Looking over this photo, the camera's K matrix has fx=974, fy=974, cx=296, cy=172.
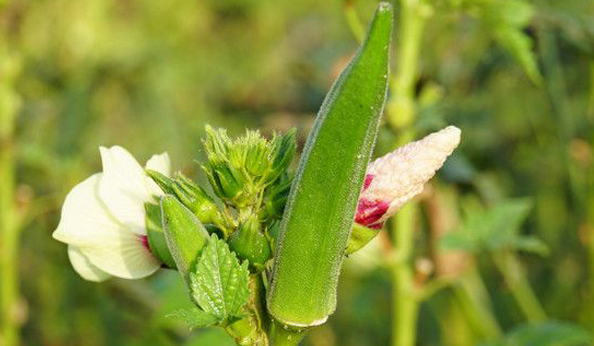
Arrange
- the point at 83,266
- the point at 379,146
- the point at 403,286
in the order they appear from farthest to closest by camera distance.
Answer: the point at 379,146 → the point at 403,286 → the point at 83,266

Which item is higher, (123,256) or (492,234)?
(123,256)

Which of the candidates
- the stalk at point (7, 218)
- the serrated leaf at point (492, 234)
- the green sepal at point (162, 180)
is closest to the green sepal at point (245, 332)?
the green sepal at point (162, 180)

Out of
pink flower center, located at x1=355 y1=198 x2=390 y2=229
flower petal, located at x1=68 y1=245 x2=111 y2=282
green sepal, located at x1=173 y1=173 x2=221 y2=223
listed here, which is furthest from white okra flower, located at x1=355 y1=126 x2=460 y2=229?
flower petal, located at x1=68 y1=245 x2=111 y2=282

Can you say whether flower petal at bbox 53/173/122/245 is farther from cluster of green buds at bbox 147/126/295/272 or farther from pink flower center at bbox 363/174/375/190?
pink flower center at bbox 363/174/375/190

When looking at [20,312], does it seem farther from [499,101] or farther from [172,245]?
[499,101]

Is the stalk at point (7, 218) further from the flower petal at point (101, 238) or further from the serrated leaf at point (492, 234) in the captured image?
the flower petal at point (101, 238)

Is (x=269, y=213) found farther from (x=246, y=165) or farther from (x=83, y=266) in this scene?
(x=83, y=266)

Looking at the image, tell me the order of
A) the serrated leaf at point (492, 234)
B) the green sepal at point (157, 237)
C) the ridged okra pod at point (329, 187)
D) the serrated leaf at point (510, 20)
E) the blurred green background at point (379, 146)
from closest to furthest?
the ridged okra pod at point (329, 187), the green sepal at point (157, 237), the serrated leaf at point (510, 20), the serrated leaf at point (492, 234), the blurred green background at point (379, 146)

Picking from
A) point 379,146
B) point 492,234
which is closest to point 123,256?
point 492,234
